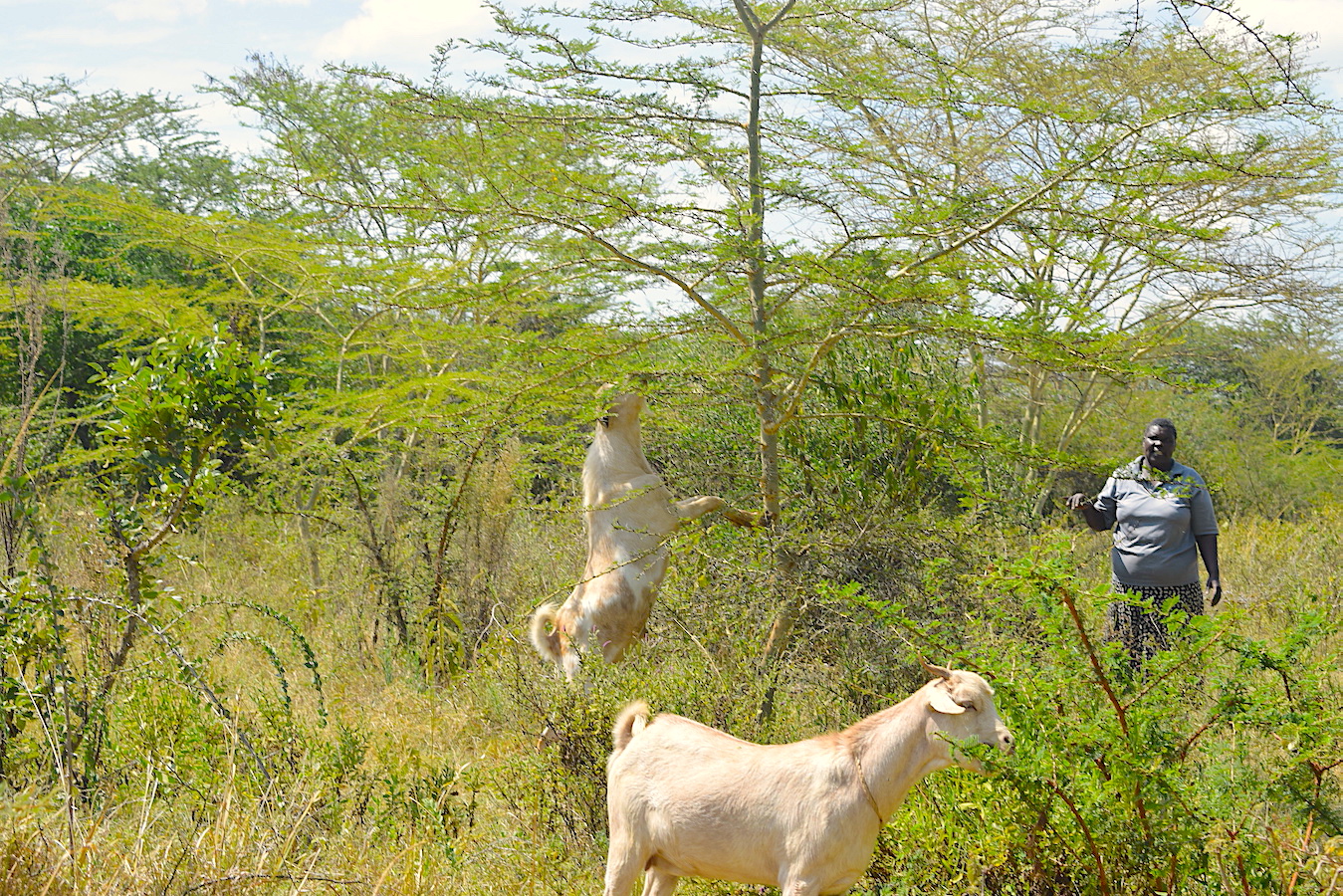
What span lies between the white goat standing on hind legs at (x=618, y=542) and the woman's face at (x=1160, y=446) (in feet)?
7.34

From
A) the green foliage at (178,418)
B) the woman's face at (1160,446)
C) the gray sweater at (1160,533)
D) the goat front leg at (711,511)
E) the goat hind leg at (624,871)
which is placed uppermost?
the green foliage at (178,418)

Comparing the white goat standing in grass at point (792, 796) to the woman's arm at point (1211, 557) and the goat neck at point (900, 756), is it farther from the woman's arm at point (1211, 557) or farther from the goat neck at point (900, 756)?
the woman's arm at point (1211, 557)

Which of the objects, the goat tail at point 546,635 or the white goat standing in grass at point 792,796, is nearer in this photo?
the white goat standing in grass at point 792,796

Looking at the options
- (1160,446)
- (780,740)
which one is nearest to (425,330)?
(780,740)

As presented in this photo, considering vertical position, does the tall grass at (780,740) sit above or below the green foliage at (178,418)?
below

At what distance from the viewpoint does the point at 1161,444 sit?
5.48 meters

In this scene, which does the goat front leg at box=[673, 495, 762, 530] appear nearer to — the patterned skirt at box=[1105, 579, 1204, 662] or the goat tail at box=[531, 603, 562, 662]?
the goat tail at box=[531, 603, 562, 662]

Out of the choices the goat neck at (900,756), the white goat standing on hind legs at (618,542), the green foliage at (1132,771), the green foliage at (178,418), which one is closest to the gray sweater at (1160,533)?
the white goat standing on hind legs at (618,542)

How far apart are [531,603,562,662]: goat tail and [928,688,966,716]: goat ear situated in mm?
2569

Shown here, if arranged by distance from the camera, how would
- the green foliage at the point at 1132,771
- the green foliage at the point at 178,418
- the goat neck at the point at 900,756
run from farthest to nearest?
the green foliage at the point at 178,418, the goat neck at the point at 900,756, the green foliage at the point at 1132,771

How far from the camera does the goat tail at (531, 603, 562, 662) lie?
5.02m

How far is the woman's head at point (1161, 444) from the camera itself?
216 inches

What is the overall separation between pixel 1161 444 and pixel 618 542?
110 inches

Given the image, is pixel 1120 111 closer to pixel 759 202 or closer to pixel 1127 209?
pixel 1127 209
